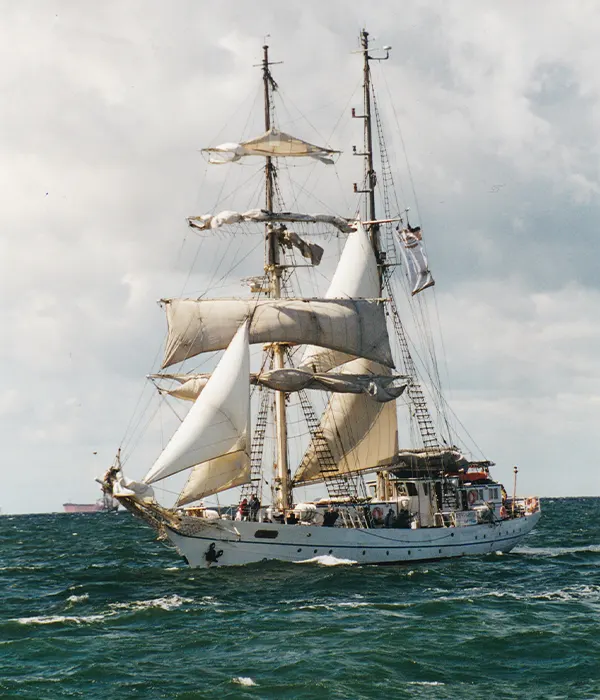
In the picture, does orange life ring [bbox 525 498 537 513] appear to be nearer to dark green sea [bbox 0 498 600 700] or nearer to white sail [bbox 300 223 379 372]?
white sail [bbox 300 223 379 372]

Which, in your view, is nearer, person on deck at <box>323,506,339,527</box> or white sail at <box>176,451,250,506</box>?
white sail at <box>176,451,250,506</box>

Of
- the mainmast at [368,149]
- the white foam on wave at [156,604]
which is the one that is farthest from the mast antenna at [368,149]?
the white foam on wave at [156,604]

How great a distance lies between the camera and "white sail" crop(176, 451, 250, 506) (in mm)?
41406

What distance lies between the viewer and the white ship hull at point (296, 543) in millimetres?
41438

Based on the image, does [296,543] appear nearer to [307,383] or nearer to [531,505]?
[307,383]

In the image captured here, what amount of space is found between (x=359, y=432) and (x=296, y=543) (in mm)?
12781

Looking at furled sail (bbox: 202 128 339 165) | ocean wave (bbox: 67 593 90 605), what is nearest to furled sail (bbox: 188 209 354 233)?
furled sail (bbox: 202 128 339 165)

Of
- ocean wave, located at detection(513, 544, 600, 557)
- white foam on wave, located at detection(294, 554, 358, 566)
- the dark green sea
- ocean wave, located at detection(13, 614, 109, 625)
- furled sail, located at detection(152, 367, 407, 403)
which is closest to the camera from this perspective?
the dark green sea

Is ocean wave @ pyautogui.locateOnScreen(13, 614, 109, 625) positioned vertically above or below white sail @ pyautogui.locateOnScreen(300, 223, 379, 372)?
below

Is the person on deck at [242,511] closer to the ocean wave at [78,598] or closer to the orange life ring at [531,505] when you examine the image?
the ocean wave at [78,598]

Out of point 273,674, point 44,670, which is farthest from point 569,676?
point 44,670

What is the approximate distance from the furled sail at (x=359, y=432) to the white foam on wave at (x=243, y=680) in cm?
3075

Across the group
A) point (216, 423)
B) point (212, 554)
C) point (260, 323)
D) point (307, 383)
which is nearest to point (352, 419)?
point (307, 383)

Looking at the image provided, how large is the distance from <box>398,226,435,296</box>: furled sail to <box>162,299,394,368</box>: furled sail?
7.33 metres
